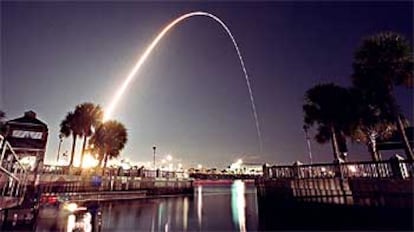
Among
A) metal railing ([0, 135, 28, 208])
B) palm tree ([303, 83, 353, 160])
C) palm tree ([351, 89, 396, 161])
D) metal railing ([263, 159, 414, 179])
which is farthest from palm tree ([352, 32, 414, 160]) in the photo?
metal railing ([0, 135, 28, 208])

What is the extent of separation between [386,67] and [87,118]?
135ft

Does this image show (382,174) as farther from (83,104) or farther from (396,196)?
(83,104)

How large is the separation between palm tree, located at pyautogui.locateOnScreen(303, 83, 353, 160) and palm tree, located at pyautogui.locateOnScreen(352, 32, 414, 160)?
5622 millimetres

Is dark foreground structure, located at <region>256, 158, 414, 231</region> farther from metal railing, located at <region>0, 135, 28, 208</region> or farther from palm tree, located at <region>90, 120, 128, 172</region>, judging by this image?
palm tree, located at <region>90, 120, 128, 172</region>

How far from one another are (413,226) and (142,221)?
1632 centimetres

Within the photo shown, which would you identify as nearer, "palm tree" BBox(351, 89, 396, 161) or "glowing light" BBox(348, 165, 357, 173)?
"glowing light" BBox(348, 165, 357, 173)

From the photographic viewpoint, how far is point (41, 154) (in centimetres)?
2280

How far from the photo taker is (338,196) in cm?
1803

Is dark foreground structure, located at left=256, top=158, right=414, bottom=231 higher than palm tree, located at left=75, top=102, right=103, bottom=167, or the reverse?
palm tree, located at left=75, top=102, right=103, bottom=167

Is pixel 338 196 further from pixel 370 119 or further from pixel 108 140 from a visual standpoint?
pixel 108 140

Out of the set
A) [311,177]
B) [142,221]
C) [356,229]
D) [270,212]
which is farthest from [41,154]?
[356,229]

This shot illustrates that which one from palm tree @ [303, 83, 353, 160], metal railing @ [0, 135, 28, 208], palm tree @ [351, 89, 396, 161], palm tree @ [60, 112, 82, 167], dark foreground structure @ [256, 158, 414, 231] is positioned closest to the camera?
metal railing @ [0, 135, 28, 208]

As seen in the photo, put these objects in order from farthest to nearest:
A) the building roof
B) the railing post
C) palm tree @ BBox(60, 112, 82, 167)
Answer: palm tree @ BBox(60, 112, 82, 167) < the building roof < the railing post

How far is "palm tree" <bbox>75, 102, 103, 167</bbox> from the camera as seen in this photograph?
44.0m
